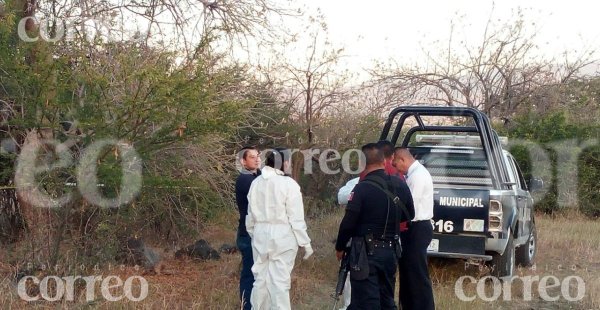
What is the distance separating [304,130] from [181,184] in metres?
6.81

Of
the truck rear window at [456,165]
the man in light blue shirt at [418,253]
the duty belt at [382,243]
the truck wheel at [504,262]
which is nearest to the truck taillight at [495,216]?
the truck wheel at [504,262]

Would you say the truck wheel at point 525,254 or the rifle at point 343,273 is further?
the truck wheel at point 525,254

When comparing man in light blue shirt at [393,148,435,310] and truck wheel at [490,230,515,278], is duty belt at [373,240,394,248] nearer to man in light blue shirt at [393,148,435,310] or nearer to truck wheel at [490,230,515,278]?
man in light blue shirt at [393,148,435,310]

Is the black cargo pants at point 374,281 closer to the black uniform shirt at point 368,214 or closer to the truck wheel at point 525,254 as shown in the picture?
the black uniform shirt at point 368,214

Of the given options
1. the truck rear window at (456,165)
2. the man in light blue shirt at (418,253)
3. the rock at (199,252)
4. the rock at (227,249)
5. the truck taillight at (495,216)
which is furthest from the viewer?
the rock at (227,249)

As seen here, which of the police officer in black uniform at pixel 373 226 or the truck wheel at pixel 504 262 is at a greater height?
the police officer in black uniform at pixel 373 226

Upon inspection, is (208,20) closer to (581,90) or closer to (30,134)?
(30,134)

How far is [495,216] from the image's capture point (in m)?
7.69

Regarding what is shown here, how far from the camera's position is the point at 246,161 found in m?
6.66

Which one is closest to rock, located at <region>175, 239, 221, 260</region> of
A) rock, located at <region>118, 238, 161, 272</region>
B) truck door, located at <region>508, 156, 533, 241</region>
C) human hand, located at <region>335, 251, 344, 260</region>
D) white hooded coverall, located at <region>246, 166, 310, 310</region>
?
rock, located at <region>118, 238, 161, 272</region>

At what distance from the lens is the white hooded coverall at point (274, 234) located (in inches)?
232

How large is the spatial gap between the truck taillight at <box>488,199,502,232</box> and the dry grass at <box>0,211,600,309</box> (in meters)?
0.78

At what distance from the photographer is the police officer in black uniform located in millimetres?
5602

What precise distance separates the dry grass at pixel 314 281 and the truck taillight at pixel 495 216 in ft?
2.57
